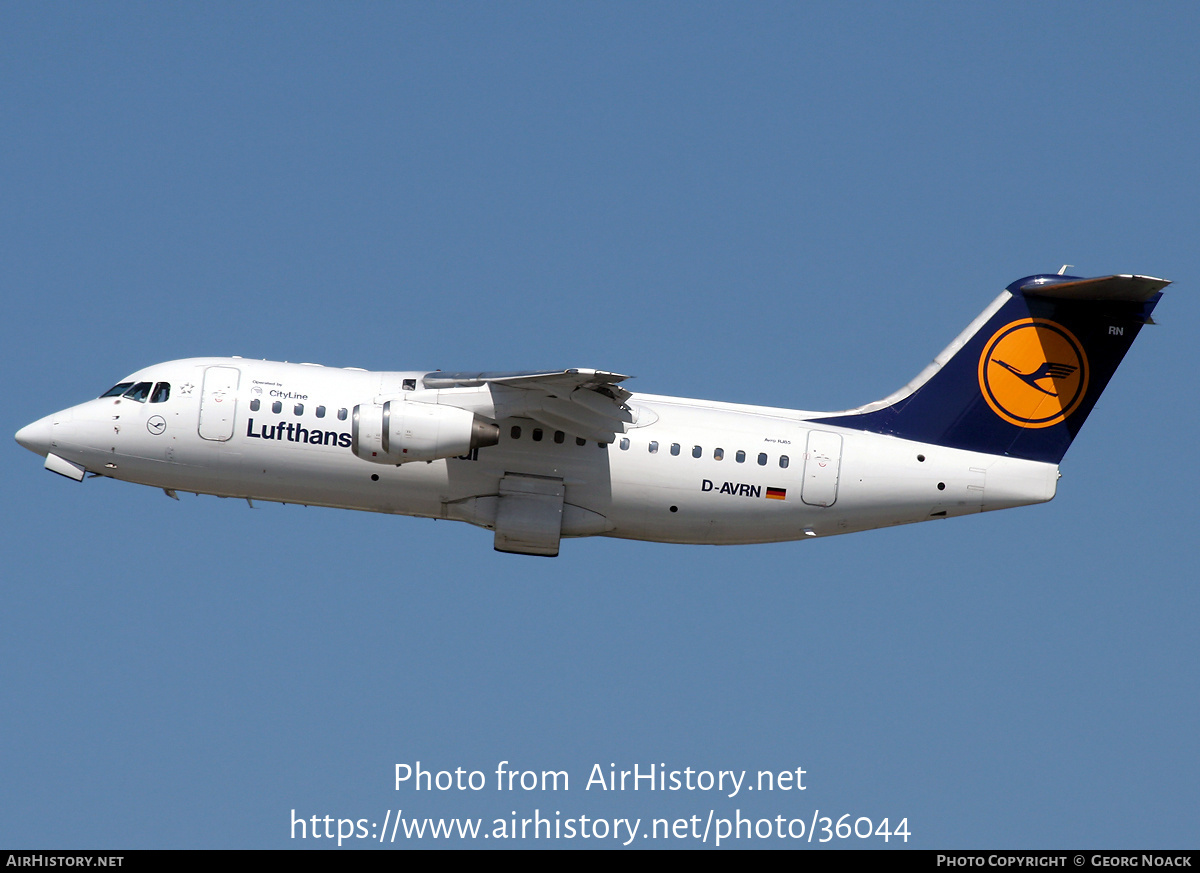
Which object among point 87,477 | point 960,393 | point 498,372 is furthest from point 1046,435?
point 87,477

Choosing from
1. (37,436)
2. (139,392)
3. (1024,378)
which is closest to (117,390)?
(139,392)

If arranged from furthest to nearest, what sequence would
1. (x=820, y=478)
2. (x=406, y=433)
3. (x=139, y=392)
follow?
(x=139, y=392), (x=820, y=478), (x=406, y=433)

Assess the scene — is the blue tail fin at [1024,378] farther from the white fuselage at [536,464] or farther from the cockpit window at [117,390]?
the cockpit window at [117,390]

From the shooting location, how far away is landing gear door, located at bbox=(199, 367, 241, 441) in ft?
A: 72.0

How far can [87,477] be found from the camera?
22.6 metres

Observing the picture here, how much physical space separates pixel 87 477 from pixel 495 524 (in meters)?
5.88

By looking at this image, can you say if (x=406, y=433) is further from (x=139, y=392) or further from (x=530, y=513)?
(x=139, y=392)

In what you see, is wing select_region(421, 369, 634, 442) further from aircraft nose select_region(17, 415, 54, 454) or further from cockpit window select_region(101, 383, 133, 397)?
aircraft nose select_region(17, 415, 54, 454)

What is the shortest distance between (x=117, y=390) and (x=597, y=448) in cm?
689

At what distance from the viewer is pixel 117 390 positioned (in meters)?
22.6

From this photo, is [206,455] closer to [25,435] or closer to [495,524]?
[25,435]

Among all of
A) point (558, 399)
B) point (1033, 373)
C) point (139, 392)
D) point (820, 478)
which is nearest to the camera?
point (558, 399)

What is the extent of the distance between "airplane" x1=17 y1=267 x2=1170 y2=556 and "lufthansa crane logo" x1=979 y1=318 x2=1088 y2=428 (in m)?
0.03
